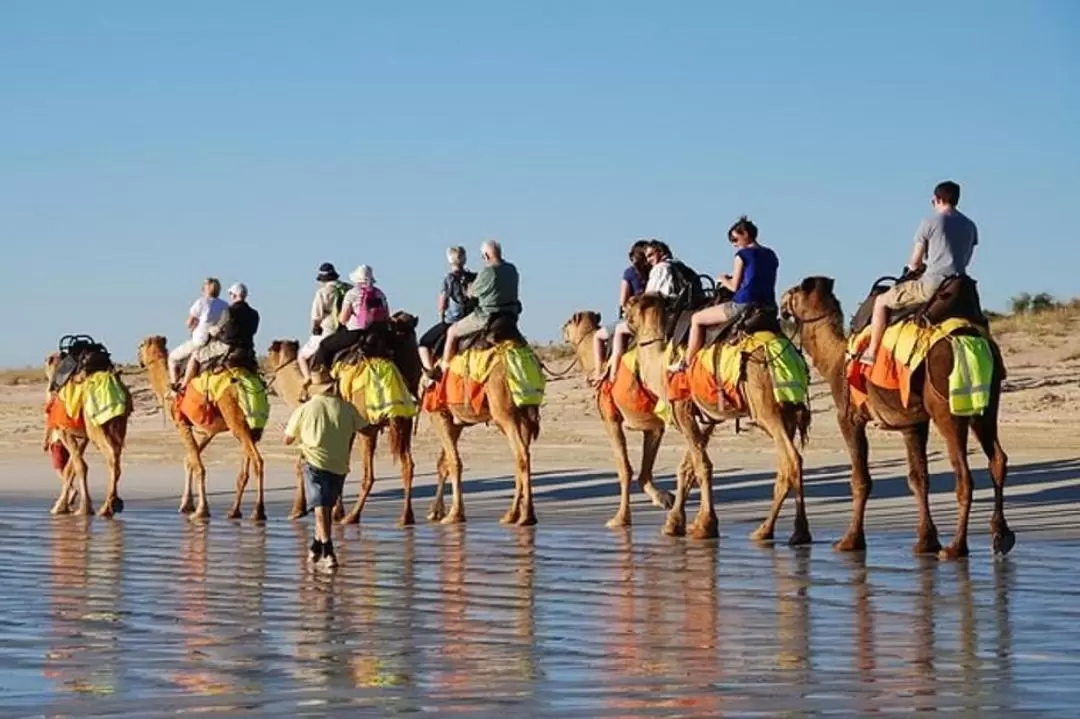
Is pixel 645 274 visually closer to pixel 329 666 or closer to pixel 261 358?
pixel 329 666

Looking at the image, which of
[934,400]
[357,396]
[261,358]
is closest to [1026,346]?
[357,396]

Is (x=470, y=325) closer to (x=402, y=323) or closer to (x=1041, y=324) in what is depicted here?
(x=402, y=323)

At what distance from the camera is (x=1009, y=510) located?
69.9 ft

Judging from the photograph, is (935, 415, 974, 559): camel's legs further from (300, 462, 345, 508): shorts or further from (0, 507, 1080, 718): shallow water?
(300, 462, 345, 508): shorts

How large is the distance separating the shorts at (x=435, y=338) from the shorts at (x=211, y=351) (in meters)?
2.36

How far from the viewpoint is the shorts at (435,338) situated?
77.9 ft

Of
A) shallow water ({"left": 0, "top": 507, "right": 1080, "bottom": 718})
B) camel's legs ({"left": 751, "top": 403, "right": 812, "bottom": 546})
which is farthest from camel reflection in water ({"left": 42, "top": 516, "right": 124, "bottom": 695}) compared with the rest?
camel's legs ({"left": 751, "top": 403, "right": 812, "bottom": 546})

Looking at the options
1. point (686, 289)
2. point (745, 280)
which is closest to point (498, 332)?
point (686, 289)

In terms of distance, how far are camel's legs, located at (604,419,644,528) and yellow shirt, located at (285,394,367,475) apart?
177 inches

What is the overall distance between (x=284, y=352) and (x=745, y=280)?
27.1ft

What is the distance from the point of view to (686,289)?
21000 millimetres

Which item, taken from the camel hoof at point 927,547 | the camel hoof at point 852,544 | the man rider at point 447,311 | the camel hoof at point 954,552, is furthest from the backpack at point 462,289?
the camel hoof at point 954,552

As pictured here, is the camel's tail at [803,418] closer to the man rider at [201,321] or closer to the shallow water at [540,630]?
the shallow water at [540,630]

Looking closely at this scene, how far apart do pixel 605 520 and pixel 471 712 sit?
13329 mm
